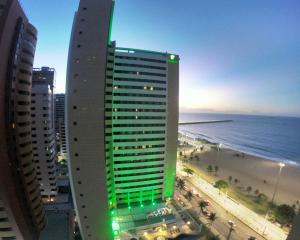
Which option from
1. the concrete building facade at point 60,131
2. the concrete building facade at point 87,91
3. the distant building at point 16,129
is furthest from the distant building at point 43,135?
the concrete building facade at point 60,131

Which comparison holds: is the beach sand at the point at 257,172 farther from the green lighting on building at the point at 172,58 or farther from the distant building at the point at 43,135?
the distant building at the point at 43,135

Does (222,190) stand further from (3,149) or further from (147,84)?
(3,149)

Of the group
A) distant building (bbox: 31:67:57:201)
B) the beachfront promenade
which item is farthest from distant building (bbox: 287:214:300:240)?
distant building (bbox: 31:67:57:201)

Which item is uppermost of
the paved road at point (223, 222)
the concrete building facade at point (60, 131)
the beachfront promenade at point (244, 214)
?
the concrete building facade at point (60, 131)

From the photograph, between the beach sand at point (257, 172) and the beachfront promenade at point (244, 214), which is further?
the beach sand at point (257, 172)

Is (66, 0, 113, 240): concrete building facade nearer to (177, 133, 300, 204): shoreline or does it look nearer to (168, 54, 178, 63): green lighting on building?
(168, 54, 178, 63): green lighting on building

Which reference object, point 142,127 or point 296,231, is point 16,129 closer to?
point 142,127

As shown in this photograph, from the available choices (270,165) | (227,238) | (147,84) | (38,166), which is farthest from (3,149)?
(270,165)
